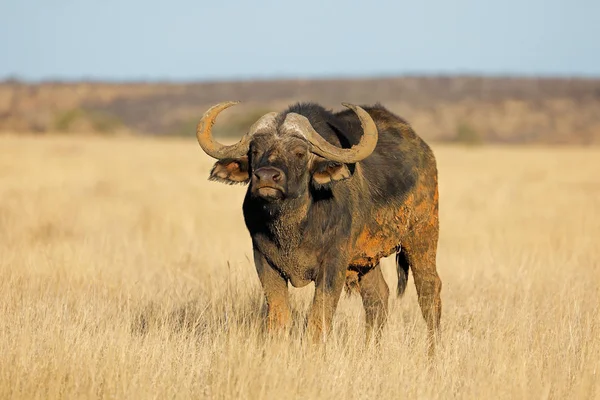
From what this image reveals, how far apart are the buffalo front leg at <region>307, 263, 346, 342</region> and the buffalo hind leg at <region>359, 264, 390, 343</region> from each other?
4.55 ft

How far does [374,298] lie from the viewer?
8.48m

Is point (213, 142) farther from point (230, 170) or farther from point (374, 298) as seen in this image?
point (374, 298)

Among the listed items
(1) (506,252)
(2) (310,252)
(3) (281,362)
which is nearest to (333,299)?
(2) (310,252)

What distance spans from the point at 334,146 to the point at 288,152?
411 mm

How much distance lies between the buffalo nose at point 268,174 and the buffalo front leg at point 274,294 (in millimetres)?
863

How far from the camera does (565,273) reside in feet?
35.2

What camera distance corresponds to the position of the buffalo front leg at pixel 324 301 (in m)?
6.96

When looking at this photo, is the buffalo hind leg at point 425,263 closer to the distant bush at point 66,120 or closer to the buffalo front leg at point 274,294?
the buffalo front leg at point 274,294

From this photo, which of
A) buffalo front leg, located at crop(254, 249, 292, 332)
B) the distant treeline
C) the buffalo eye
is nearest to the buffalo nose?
the buffalo eye

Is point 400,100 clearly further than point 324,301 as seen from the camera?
Yes

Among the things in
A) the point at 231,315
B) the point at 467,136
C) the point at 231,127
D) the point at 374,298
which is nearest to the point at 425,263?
the point at 374,298

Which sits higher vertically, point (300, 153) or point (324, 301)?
point (300, 153)

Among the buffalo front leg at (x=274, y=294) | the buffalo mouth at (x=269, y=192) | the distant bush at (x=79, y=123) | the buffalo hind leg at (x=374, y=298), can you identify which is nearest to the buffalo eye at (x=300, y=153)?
the buffalo mouth at (x=269, y=192)

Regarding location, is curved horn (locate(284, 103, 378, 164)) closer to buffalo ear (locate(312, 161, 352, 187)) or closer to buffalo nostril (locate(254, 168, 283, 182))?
buffalo ear (locate(312, 161, 352, 187))
